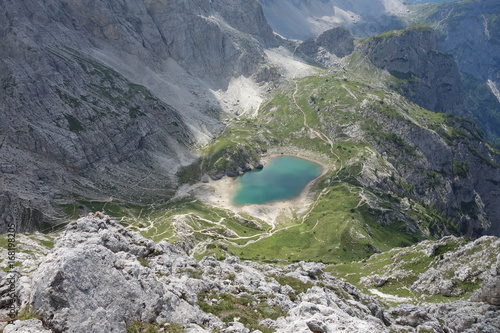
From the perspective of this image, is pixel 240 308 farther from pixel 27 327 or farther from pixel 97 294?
pixel 27 327

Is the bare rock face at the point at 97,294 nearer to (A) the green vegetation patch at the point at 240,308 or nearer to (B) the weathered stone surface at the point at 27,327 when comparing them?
(B) the weathered stone surface at the point at 27,327

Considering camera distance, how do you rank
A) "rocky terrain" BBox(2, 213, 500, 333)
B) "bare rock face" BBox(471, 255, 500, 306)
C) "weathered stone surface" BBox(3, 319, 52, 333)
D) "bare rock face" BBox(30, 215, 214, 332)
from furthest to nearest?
1. "bare rock face" BBox(471, 255, 500, 306)
2. "rocky terrain" BBox(2, 213, 500, 333)
3. "bare rock face" BBox(30, 215, 214, 332)
4. "weathered stone surface" BBox(3, 319, 52, 333)

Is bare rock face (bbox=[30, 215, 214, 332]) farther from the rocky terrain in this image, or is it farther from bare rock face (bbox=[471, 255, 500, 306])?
bare rock face (bbox=[471, 255, 500, 306])

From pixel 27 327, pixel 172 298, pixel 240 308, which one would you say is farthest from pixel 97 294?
pixel 240 308

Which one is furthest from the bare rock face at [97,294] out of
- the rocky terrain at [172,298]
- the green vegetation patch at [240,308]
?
the green vegetation patch at [240,308]

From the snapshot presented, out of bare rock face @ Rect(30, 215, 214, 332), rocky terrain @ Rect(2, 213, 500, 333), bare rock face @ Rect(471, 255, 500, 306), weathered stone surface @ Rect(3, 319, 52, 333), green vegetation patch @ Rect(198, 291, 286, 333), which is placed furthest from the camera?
bare rock face @ Rect(471, 255, 500, 306)

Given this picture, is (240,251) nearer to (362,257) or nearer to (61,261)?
(362,257)

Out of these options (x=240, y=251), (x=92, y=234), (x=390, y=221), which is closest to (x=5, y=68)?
(x=240, y=251)

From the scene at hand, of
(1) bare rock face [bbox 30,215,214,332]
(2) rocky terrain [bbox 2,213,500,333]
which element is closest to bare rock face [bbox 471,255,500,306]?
(2) rocky terrain [bbox 2,213,500,333]

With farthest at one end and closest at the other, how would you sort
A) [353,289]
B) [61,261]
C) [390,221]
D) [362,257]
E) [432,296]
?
[390,221]
[362,257]
[432,296]
[353,289]
[61,261]
